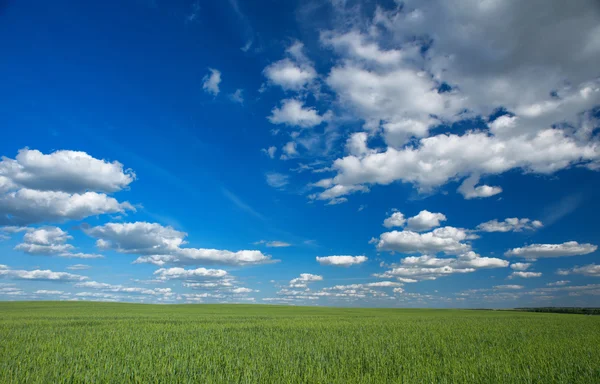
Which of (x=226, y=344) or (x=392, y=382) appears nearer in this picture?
(x=392, y=382)

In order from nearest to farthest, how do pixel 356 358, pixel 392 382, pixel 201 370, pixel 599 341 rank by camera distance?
pixel 392 382 < pixel 201 370 < pixel 356 358 < pixel 599 341

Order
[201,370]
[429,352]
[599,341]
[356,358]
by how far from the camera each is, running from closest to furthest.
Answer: [201,370] < [356,358] < [429,352] < [599,341]

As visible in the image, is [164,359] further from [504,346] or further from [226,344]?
[504,346]

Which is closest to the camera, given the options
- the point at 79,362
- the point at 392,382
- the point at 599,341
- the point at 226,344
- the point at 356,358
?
the point at 392,382

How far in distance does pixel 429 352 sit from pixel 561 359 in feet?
13.4

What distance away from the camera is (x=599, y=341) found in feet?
54.9

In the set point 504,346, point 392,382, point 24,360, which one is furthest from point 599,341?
point 24,360

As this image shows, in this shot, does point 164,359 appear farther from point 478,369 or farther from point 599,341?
point 599,341

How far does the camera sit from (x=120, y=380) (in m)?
8.17

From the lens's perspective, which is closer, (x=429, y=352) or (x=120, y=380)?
(x=120, y=380)

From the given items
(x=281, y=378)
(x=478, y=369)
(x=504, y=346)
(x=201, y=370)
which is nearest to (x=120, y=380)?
(x=201, y=370)

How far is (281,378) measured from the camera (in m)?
8.25

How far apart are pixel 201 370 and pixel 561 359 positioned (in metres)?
11.5

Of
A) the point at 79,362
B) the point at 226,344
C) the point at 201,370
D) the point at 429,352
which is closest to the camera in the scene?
the point at 201,370
